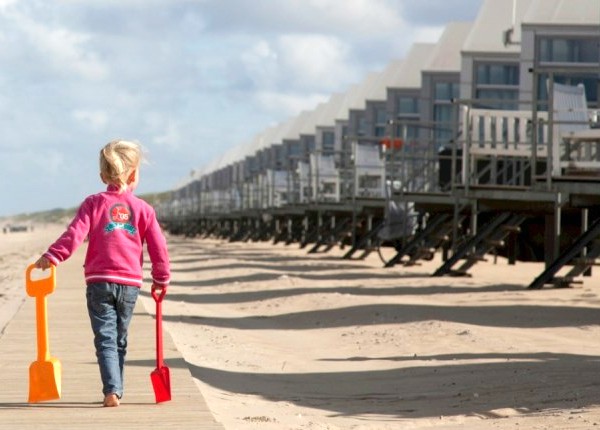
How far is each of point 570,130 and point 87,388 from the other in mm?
8421

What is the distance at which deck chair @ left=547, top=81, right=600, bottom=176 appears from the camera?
43.9 ft

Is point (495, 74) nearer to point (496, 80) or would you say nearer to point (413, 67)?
point (496, 80)

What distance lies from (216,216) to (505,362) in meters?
46.4

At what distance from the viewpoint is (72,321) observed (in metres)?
10.8

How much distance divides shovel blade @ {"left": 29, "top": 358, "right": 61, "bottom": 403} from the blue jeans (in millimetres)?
200

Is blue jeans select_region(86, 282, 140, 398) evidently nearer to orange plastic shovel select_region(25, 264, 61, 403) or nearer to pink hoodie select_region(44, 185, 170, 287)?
pink hoodie select_region(44, 185, 170, 287)

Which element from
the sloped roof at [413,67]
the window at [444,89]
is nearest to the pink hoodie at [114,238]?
the window at [444,89]

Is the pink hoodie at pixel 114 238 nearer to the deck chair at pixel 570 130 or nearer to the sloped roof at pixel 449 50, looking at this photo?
the deck chair at pixel 570 130

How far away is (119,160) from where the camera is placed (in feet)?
21.0

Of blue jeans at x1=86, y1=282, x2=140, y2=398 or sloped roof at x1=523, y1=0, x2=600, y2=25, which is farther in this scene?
sloped roof at x1=523, y1=0, x2=600, y2=25

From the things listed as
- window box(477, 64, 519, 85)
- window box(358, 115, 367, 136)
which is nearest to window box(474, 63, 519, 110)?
window box(477, 64, 519, 85)

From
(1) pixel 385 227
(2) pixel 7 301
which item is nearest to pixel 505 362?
(2) pixel 7 301

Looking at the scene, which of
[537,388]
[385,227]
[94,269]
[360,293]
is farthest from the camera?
[385,227]

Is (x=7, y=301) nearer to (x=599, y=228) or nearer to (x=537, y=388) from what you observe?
(x=599, y=228)
